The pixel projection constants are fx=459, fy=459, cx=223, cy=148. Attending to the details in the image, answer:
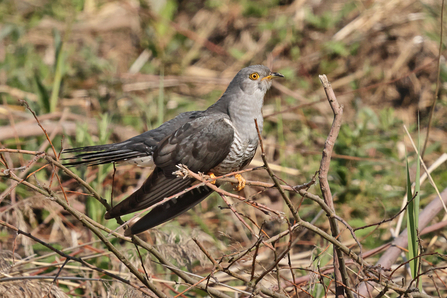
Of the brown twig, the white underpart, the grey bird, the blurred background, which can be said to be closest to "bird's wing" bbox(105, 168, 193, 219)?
the grey bird

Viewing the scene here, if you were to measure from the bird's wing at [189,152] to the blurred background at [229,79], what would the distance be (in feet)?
1.94

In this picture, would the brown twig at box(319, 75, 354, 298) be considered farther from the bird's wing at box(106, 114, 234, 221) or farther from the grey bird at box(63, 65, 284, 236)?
the bird's wing at box(106, 114, 234, 221)

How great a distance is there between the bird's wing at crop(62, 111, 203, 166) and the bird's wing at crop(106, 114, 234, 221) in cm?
10

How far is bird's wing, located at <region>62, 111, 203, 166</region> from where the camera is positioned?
2.59 metres

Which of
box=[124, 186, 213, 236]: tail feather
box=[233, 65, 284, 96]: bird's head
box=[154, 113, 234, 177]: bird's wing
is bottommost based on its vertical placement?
box=[124, 186, 213, 236]: tail feather

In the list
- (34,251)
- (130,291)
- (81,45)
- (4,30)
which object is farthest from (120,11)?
(130,291)

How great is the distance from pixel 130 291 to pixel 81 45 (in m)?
4.40

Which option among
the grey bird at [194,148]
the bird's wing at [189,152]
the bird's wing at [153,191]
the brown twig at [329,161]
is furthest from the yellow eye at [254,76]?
the brown twig at [329,161]

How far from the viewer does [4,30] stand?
187 inches

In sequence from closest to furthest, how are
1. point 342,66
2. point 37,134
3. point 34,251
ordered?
point 34,251, point 37,134, point 342,66

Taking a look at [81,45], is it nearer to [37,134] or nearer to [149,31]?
[149,31]

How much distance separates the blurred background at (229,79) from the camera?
3475mm

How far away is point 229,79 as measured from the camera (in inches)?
201

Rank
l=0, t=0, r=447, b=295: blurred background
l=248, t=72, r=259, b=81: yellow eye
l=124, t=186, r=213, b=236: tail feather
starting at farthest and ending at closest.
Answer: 1. l=0, t=0, r=447, b=295: blurred background
2. l=248, t=72, r=259, b=81: yellow eye
3. l=124, t=186, r=213, b=236: tail feather
